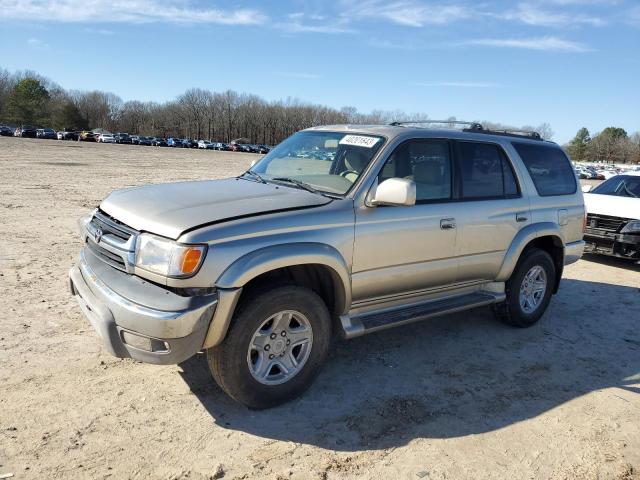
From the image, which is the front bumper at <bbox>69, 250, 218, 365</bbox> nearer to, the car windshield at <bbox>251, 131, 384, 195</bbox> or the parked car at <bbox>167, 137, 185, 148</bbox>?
the car windshield at <bbox>251, 131, 384, 195</bbox>

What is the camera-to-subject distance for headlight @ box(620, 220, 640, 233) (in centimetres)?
882

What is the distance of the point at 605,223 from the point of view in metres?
9.35

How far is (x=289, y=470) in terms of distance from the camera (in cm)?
313

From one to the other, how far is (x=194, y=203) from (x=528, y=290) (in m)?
3.85

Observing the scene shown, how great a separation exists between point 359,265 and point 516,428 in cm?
161

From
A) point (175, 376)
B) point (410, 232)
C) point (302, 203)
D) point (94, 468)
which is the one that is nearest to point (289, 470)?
point (94, 468)

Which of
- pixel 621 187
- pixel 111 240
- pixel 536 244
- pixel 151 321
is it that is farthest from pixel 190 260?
pixel 621 187

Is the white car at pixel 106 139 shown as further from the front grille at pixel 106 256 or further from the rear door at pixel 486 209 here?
the rear door at pixel 486 209

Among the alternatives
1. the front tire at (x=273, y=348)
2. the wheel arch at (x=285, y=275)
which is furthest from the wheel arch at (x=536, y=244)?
the front tire at (x=273, y=348)

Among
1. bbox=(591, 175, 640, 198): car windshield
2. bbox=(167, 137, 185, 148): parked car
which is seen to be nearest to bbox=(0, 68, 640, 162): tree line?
bbox=(167, 137, 185, 148): parked car

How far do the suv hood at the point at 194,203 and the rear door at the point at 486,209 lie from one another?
1562mm

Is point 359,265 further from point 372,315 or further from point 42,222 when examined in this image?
point 42,222

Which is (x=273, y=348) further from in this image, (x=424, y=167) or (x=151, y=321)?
(x=424, y=167)

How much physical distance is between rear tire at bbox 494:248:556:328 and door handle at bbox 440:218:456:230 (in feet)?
4.37
